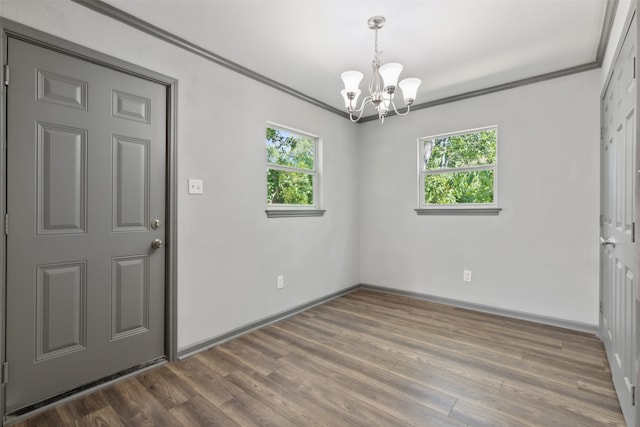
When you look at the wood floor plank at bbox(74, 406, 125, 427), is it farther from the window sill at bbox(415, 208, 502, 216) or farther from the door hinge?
the window sill at bbox(415, 208, 502, 216)

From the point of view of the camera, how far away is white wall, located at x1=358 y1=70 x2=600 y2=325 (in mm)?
2869

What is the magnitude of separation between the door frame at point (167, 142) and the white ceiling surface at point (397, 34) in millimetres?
365

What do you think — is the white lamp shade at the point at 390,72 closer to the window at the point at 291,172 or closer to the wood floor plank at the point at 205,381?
the window at the point at 291,172

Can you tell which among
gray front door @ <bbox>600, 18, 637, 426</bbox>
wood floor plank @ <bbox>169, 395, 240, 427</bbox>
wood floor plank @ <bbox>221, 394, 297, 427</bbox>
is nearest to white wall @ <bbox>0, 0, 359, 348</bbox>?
wood floor plank @ <bbox>169, 395, 240, 427</bbox>

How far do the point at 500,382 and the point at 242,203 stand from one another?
94.0 inches

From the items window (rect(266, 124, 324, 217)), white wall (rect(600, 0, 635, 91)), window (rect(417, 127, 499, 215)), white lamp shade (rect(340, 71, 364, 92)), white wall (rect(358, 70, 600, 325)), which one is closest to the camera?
white wall (rect(600, 0, 635, 91))

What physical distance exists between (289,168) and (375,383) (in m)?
2.26

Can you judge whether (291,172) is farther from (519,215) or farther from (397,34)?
(519,215)

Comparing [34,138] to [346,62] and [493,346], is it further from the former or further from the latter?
[493,346]

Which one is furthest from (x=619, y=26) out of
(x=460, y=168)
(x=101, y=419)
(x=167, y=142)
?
(x=101, y=419)

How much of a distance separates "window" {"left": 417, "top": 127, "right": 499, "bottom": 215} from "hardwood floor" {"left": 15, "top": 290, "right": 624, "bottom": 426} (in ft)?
4.39

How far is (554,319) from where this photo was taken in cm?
301

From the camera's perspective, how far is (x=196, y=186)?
2.49m

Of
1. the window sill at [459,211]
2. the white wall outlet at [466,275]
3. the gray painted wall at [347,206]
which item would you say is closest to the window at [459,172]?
the window sill at [459,211]
